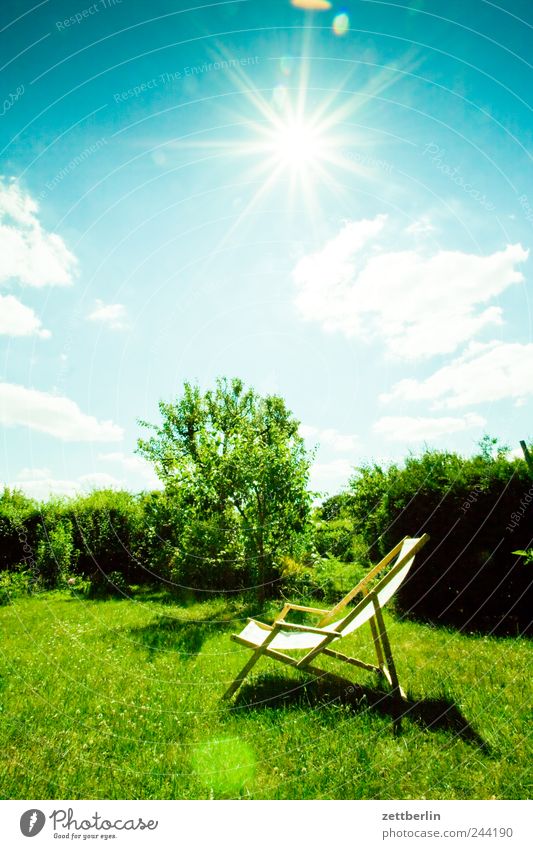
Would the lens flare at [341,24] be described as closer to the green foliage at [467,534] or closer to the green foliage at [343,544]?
the green foliage at [467,534]

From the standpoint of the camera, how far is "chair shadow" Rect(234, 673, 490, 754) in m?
3.23

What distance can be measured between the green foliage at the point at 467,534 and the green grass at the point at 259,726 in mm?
1071

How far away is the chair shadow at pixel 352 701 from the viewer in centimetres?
323

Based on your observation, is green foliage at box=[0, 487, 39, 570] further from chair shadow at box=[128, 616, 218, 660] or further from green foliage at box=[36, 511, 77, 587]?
chair shadow at box=[128, 616, 218, 660]

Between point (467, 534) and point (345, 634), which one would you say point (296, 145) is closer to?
point (345, 634)

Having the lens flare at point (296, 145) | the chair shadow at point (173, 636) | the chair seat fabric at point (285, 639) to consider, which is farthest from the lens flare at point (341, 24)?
the chair shadow at point (173, 636)

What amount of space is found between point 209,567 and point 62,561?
5829mm

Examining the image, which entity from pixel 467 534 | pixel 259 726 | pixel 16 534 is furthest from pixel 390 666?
pixel 16 534

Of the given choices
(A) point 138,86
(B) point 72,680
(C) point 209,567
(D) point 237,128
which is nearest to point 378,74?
(D) point 237,128

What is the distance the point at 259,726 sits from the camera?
3402mm

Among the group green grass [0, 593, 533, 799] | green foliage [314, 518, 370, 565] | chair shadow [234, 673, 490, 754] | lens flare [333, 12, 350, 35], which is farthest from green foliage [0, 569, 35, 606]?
lens flare [333, 12, 350, 35]

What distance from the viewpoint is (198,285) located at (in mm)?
7574

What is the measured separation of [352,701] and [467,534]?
3839mm
